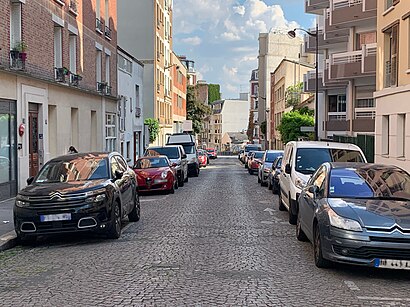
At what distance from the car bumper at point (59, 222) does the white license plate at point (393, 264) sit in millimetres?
4904

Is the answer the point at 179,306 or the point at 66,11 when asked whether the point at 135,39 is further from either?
the point at 179,306

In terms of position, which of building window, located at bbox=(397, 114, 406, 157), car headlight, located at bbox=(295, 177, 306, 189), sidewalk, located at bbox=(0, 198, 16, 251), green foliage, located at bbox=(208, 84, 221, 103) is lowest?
sidewalk, located at bbox=(0, 198, 16, 251)

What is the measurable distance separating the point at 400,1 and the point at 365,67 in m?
8.50

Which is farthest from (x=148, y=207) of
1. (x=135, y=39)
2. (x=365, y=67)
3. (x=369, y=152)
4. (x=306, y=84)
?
(x=135, y=39)

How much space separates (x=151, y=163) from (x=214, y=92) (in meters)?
131

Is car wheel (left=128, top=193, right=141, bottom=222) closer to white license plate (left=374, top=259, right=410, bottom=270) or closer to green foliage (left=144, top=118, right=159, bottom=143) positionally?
white license plate (left=374, top=259, right=410, bottom=270)

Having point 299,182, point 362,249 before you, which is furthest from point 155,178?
point 362,249

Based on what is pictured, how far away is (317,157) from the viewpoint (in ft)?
42.5

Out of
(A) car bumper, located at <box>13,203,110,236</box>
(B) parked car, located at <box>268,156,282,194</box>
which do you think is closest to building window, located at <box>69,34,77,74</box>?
(B) parked car, located at <box>268,156,282,194</box>

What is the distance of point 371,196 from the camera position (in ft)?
26.8

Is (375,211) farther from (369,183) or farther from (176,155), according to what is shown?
(176,155)

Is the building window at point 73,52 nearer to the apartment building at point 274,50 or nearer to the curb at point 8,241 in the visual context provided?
the curb at point 8,241

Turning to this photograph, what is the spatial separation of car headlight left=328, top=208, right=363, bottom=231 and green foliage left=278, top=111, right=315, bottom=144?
126 feet

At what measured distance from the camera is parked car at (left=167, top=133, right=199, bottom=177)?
32.0m
